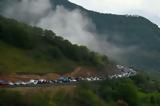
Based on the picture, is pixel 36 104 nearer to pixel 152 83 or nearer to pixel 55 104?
pixel 55 104

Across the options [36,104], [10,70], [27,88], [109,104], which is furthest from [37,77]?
[36,104]

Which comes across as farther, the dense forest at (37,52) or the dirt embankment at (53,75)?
the dense forest at (37,52)

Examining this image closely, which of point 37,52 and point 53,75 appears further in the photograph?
point 37,52

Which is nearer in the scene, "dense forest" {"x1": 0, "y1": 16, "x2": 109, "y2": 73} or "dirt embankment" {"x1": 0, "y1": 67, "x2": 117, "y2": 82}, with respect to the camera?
"dirt embankment" {"x1": 0, "y1": 67, "x2": 117, "y2": 82}

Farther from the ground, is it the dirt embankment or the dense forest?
the dense forest

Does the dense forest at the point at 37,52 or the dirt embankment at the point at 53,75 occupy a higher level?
the dense forest at the point at 37,52

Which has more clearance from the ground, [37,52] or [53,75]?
[37,52]

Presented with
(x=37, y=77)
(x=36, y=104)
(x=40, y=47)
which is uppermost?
(x=40, y=47)

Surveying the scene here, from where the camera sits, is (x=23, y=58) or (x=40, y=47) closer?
(x=23, y=58)
